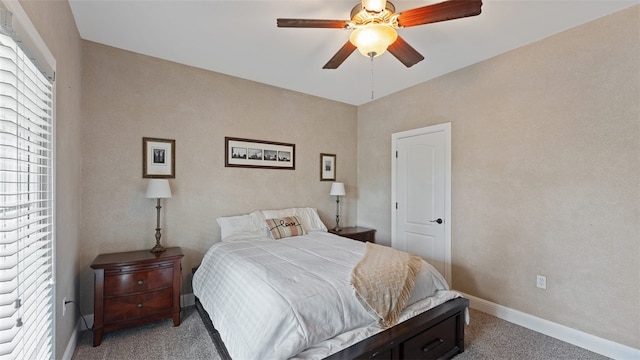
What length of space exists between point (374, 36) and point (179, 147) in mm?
2399

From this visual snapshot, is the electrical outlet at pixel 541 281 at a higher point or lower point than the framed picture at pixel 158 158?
lower

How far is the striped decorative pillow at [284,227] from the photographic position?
3216 mm

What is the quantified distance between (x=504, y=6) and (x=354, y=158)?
2.86 metres

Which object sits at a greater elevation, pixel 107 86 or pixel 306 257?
pixel 107 86

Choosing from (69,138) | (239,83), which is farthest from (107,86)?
(239,83)

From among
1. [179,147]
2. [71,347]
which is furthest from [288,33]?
[71,347]

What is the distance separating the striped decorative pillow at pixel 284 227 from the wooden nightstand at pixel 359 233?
753mm

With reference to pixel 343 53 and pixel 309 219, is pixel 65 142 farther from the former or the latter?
pixel 309 219

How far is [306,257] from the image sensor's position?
237 centimetres

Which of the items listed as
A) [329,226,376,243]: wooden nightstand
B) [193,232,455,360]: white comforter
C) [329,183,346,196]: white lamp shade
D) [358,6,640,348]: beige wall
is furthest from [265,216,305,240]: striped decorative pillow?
[358,6,640,348]: beige wall

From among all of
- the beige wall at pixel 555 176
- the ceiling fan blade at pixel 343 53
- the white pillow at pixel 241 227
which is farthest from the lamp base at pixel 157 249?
the beige wall at pixel 555 176

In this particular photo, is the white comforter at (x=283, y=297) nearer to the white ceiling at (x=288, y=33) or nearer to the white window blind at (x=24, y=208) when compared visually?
the white window blind at (x=24, y=208)

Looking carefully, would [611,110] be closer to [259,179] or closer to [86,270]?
[259,179]

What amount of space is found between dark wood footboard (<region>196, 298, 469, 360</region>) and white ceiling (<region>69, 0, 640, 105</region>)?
7.54 feet
